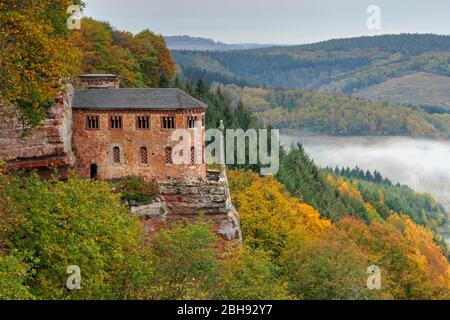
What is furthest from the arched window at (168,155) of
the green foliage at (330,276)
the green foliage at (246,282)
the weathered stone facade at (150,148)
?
the green foliage at (246,282)

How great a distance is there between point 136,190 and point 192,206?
14.6ft

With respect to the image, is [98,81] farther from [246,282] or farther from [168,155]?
[246,282]

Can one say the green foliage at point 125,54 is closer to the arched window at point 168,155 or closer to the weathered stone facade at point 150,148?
the weathered stone facade at point 150,148

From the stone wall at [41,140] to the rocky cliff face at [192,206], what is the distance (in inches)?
296

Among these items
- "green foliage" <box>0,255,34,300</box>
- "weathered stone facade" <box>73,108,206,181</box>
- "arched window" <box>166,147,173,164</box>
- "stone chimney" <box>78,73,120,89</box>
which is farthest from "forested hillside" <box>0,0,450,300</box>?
"stone chimney" <box>78,73,120,89</box>

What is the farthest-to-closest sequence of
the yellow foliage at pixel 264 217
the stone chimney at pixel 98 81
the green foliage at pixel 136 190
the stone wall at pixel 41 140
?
1. the stone chimney at pixel 98 81
2. the yellow foliage at pixel 264 217
3. the green foliage at pixel 136 190
4. the stone wall at pixel 41 140

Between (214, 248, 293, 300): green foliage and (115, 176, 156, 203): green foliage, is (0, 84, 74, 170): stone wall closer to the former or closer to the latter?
(115, 176, 156, 203): green foliage

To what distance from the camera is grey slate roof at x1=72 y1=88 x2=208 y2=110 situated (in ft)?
175

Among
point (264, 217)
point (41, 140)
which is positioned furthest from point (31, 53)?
point (264, 217)

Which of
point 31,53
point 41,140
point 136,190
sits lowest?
point 136,190

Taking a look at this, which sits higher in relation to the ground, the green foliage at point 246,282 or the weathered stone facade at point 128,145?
the weathered stone facade at point 128,145

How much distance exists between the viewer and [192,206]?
53.3m

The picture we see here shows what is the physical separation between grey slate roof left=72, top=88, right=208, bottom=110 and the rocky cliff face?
233 inches

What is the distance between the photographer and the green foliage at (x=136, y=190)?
51.3 metres
